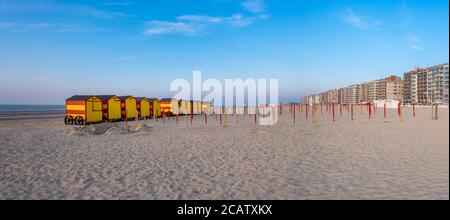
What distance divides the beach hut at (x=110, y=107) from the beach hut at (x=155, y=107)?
20.7 ft

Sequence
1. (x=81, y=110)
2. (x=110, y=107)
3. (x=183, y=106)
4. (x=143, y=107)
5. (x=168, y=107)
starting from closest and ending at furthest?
(x=81, y=110)
(x=110, y=107)
(x=143, y=107)
(x=168, y=107)
(x=183, y=106)

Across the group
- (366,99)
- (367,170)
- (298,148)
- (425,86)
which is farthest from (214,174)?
(366,99)

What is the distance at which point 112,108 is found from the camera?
92.8ft

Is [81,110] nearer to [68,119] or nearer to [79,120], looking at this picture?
[79,120]

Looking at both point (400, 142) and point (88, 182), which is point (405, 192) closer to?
point (88, 182)

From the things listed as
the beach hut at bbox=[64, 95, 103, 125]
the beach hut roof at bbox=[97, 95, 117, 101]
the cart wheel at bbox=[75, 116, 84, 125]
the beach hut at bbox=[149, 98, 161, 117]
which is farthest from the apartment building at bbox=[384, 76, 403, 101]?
the cart wheel at bbox=[75, 116, 84, 125]

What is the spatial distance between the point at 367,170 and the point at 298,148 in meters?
4.09

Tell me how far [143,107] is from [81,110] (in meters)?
9.24

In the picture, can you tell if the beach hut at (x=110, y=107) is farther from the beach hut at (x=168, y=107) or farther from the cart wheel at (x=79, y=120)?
the beach hut at (x=168, y=107)

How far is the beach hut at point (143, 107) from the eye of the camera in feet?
108

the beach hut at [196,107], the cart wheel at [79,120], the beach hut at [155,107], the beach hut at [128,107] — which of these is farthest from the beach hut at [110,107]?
the beach hut at [196,107]

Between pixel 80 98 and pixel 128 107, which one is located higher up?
pixel 80 98

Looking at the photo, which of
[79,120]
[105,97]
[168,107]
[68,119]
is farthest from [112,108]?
[168,107]

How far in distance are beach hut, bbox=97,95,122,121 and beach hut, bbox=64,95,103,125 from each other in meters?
1.23
